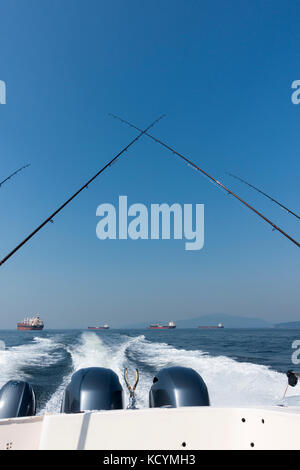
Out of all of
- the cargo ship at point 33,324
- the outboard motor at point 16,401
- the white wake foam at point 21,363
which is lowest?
the cargo ship at point 33,324

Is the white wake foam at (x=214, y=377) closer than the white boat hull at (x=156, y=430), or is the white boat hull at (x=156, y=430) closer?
the white boat hull at (x=156, y=430)

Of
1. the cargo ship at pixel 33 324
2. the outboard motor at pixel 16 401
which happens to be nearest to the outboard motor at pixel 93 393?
the outboard motor at pixel 16 401

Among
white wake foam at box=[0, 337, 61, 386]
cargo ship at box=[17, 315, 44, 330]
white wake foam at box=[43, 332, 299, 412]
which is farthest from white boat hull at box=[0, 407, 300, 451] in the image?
cargo ship at box=[17, 315, 44, 330]

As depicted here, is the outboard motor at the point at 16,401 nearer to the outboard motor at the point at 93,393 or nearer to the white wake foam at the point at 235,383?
the outboard motor at the point at 93,393

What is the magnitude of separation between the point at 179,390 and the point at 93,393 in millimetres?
850

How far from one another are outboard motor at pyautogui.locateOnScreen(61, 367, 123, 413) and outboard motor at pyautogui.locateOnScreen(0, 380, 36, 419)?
0.35m

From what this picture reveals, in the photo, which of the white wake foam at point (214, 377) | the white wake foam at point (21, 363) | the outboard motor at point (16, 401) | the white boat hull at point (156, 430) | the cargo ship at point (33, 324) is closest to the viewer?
the white boat hull at point (156, 430)

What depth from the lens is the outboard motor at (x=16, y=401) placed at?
2527 mm

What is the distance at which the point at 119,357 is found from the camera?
37.6ft

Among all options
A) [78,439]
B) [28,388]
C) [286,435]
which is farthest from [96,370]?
[286,435]

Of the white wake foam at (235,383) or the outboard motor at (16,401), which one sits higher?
the outboard motor at (16,401)

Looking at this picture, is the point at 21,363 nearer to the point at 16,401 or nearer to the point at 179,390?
the point at 16,401

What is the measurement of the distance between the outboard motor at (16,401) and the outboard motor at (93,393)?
35 cm

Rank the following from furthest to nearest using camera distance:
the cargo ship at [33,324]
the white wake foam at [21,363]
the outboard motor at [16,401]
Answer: the cargo ship at [33,324] → the white wake foam at [21,363] → the outboard motor at [16,401]
